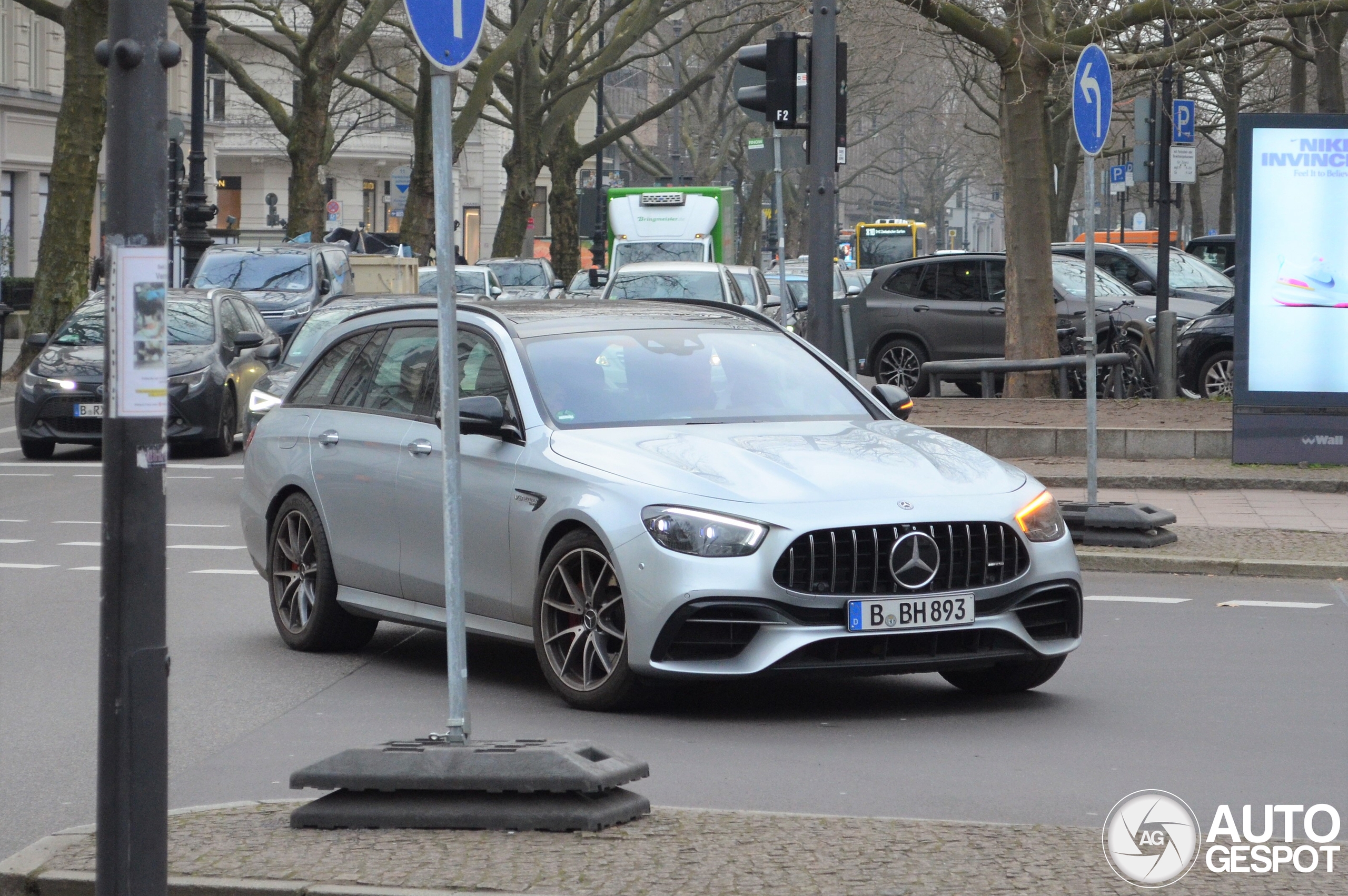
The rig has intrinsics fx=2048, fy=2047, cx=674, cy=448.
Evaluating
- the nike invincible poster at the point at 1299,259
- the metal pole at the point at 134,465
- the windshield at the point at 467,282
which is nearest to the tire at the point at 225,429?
the nike invincible poster at the point at 1299,259

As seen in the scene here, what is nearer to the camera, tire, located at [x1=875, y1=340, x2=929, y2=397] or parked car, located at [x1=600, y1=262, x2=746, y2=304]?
tire, located at [x1=875, y1=340, x2=929, y2=397]

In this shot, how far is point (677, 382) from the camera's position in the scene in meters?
8.51

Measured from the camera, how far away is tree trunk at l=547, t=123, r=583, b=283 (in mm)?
54750

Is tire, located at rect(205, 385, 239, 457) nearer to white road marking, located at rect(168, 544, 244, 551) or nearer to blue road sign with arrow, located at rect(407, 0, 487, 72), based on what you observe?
white road marking, located at rect(168, 544, 244, 551)

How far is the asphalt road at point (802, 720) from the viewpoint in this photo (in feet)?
21.0

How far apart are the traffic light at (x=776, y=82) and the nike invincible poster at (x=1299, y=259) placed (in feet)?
11.4

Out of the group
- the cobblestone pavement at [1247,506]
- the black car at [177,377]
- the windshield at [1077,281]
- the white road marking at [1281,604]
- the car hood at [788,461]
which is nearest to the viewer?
the car hood at [788,461]

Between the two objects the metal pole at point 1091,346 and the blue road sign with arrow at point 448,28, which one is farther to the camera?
the metal pole at point 1091,346

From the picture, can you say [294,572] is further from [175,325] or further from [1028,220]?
[1028,220]

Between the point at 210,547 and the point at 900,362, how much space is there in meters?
13.6

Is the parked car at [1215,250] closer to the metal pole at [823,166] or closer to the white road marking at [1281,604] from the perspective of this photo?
the metal pole at [823,166]

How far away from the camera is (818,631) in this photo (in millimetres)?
7219

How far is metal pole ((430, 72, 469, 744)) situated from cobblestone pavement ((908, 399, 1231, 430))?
38.7ft

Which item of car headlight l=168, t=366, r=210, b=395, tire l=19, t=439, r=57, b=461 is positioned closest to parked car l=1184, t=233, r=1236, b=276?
car headlight l=168, t=366, r=210, b=395
